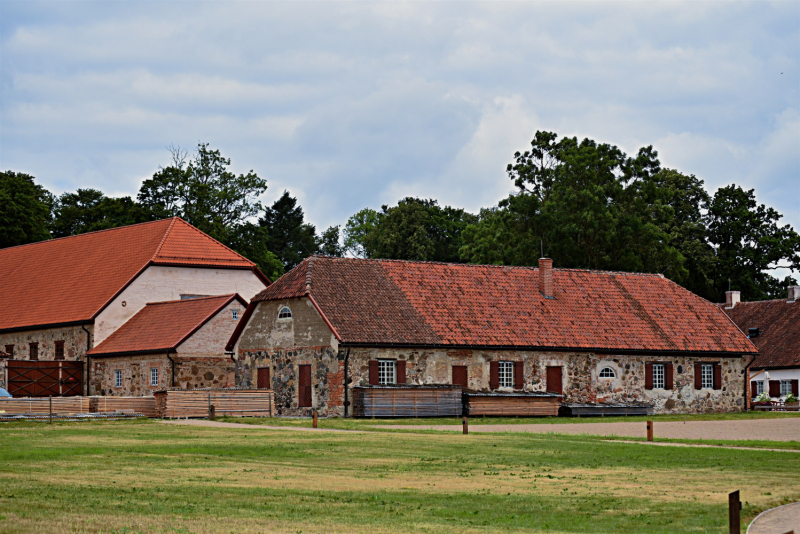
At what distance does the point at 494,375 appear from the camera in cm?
4691

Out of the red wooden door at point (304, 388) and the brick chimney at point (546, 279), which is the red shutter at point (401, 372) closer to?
the red wooden door at point (304, 388)

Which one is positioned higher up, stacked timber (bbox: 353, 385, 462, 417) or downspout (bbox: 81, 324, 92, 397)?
downspout (bbox: 81, 324, 92, 397)

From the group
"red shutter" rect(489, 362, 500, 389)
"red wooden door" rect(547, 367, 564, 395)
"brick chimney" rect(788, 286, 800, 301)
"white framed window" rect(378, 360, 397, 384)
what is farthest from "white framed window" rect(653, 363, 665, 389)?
"brick chimney" rect(788, 286, 800, 301)

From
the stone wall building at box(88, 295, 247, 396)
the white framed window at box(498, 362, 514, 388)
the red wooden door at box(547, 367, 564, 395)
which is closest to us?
the white framed window at box(498, 362, 514, 388)

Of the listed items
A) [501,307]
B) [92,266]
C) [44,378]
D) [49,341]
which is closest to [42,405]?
[44,378]

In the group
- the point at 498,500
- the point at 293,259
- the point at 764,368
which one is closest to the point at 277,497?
the point at 498,500

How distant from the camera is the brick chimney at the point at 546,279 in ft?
171

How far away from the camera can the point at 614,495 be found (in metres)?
18.3

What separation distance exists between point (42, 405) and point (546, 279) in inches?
874

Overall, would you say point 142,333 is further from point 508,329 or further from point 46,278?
point 508,329

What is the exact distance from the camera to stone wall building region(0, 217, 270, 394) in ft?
173

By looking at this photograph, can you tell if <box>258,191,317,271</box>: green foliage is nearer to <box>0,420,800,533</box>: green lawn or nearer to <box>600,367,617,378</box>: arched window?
<box>600,367,617,378</box>: arched window

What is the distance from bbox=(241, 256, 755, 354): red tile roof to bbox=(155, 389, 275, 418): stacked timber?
3.88m

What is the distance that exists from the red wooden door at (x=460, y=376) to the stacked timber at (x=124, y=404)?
11.5 meters
